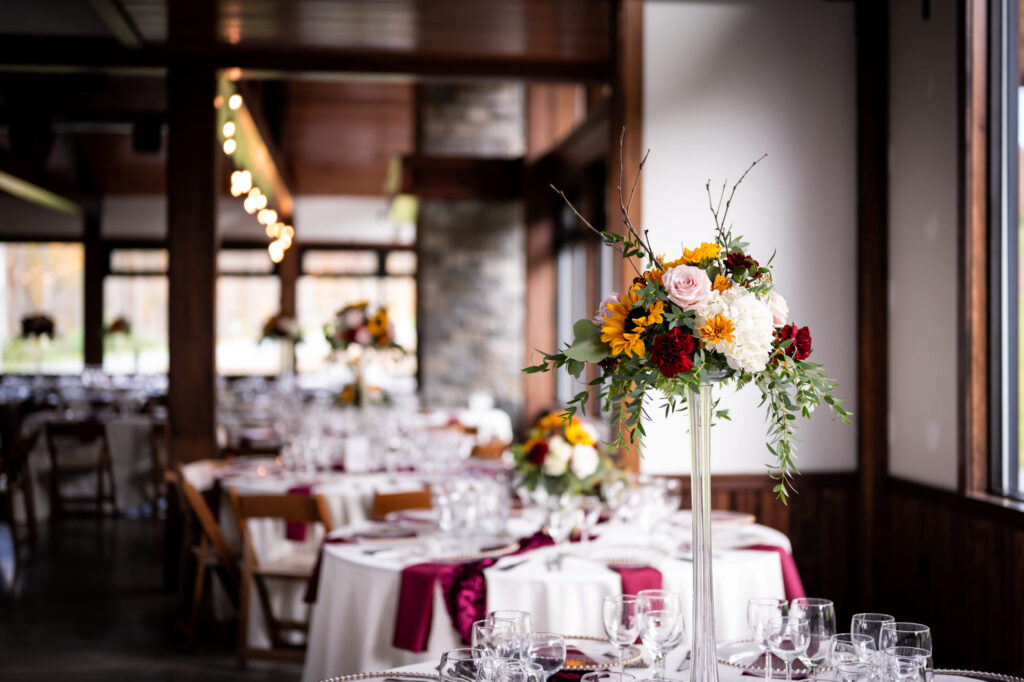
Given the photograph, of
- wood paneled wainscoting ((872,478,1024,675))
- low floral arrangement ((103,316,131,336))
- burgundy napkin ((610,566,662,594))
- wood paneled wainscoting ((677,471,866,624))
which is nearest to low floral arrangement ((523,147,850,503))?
burgundy napkin ((610,566,662,594))

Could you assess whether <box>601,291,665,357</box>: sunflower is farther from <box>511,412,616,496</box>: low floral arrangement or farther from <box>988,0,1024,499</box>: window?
<box>988,0,1024,499</box>: window

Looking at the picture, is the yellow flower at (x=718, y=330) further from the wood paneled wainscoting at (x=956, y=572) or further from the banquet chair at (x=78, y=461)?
the banquet chair at (x=78, y=461)

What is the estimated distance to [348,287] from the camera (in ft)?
54.0

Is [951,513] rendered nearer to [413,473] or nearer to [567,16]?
[413,473]

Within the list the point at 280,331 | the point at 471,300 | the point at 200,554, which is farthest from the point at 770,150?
the point at 280,331

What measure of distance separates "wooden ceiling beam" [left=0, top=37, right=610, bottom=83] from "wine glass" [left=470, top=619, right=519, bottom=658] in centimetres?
529

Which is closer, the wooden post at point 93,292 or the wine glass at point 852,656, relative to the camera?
the wine glass at point 852,656

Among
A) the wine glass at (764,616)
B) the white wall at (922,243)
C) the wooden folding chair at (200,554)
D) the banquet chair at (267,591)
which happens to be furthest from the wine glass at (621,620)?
the wooden folding chair at (200,554)

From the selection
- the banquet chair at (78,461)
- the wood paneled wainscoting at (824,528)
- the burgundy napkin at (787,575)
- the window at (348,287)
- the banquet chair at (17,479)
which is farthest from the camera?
the window at (348,287)

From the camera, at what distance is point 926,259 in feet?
14.6

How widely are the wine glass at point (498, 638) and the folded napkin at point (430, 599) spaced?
1.09m

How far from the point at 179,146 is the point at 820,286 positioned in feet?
13.0

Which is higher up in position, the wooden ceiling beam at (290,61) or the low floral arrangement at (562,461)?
the wooden ceiling beam at (290,61)

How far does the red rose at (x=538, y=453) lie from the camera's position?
11.9 ft
